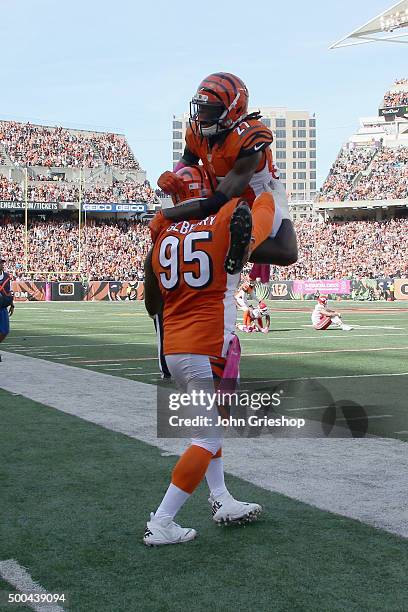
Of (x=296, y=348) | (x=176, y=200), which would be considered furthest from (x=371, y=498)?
(x=296, y=348)

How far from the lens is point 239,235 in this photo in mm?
3604

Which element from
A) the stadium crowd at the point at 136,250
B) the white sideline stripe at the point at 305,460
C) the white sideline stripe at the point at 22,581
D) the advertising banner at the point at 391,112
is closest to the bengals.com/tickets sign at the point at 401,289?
the stadium crowd at the point at 136,250

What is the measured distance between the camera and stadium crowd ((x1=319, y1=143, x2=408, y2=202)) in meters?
58.8

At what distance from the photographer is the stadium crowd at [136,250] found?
169 ft

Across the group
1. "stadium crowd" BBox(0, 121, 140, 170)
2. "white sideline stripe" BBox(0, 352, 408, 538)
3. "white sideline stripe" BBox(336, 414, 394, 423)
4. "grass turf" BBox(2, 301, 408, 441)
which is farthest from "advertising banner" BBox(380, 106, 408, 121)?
"white sideline stripe" BBox(336, 414, 394, 423)

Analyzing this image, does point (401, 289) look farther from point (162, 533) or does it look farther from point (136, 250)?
point (162, 533)

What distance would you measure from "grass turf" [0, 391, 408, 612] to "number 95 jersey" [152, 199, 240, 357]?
3.21 feet

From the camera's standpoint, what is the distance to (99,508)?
4.81 meters

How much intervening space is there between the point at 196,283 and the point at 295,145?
170m

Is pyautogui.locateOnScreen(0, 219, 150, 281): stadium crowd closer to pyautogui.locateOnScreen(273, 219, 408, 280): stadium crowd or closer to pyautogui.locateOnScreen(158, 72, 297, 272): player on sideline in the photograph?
pyautogui.locateOnScreen(273, 219, 408, 280): stadium crowd

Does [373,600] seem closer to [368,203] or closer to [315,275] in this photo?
[315,275]

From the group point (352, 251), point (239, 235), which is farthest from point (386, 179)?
point (239, 235)

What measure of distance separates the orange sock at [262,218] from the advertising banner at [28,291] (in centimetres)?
4301

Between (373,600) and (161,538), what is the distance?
44.5 inches
